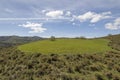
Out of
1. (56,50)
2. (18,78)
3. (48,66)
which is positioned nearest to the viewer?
(18,78)

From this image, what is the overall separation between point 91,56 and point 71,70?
6846 millimetres

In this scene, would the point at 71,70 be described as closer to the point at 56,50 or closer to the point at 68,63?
the point at 68,63

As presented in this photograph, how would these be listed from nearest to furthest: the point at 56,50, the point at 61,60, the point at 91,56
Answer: the point at 61,60, the point at 91,56, the point at 56,50

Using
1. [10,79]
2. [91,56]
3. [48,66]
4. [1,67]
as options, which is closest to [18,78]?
[10,79]

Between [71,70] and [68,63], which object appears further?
[68,63]

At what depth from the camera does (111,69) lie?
2892 cm

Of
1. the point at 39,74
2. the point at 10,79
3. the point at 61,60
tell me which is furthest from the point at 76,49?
the point at 10,79

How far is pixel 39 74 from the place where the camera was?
1016 inches

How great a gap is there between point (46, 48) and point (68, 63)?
874cm

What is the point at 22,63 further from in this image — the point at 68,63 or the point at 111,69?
the point at 111,69

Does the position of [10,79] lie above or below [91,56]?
below

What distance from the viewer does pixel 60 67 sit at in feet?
90.1

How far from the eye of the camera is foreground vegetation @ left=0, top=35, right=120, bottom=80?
995 inches

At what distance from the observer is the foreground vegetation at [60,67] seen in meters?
25.3
